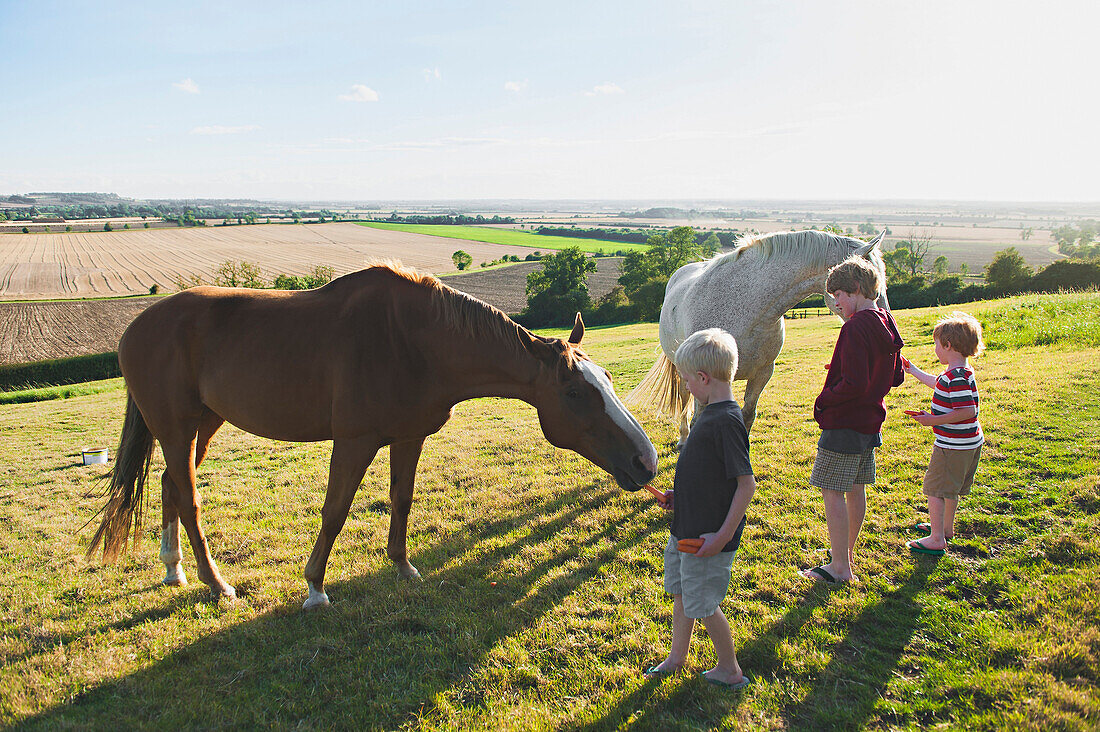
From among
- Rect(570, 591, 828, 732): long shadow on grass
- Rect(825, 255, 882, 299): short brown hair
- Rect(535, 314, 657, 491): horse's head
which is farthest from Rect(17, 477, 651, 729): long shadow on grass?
Rect(825, 255, 882, 299): short brown hair

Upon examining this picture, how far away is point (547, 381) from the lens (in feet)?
12.1

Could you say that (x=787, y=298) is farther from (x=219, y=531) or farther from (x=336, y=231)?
(x=336, y=231)

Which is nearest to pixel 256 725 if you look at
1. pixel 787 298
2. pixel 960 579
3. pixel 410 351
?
pixel 410 351

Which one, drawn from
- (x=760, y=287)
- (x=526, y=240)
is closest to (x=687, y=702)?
(x=760, y=287)

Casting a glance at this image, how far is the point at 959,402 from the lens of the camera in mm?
3758

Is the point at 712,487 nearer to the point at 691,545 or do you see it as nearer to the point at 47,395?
the point at 691,545

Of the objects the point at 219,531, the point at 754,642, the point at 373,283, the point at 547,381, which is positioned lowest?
the point at 219,531

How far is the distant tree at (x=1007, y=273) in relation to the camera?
35438mm

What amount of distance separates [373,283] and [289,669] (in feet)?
8.11

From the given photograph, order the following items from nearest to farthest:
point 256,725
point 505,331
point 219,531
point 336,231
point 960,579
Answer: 1. point 256,725
2. point 960,579
3. point 505,331
4. point 219,531
5. point 336,231

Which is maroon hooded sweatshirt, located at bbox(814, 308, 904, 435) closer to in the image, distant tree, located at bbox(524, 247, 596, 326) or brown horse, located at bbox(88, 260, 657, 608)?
brown horse, located at bbox(88, 260, 657, 608)

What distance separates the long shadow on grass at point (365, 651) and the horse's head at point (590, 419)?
1067 mm

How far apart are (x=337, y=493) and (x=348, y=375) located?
820 mm

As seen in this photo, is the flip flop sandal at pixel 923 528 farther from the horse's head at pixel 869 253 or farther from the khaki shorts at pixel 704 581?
the khaki shorts at pixel 704 581
